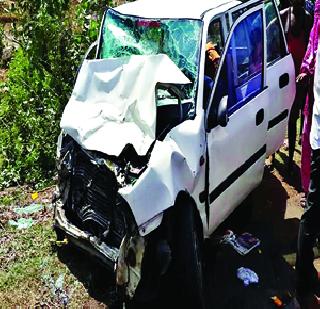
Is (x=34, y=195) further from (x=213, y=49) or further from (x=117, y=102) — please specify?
(x=213, y=49)

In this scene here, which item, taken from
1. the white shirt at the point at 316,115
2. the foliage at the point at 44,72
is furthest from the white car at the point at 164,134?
the foliage at the point at 44,72

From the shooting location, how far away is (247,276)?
485cm

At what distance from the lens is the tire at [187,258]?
159 inches

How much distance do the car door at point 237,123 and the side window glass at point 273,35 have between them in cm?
40

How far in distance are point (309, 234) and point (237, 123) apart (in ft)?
3.55

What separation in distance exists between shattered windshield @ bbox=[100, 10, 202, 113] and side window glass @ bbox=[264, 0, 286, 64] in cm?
124

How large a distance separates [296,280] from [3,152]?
4.04 m

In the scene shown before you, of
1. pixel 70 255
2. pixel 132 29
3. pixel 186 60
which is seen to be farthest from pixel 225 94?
pixel 70 255

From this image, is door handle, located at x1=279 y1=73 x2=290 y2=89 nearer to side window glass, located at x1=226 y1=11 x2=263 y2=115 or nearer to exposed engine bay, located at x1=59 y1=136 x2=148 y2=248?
side window glass, located at x1=226 y1=11 x2=263 y2=115

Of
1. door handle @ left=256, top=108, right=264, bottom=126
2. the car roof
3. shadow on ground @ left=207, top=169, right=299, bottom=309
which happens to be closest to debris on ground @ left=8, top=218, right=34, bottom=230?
shadow on ground @ left=207, top=169, right=299, bottom=309

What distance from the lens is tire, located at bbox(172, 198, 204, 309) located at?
13.3 ft

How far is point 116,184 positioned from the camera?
406cm

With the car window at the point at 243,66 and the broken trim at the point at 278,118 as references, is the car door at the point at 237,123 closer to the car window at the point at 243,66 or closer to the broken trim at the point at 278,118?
the car window at the point at 243,66

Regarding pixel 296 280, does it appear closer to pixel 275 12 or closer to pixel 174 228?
pixel 174 228
